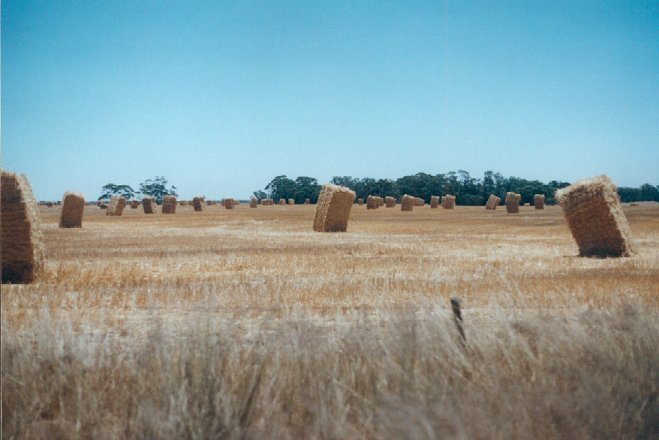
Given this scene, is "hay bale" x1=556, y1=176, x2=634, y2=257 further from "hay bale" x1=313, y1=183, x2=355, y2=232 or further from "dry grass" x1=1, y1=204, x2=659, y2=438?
"hay bale" x1=313, y1=183, x2=355, y2=232

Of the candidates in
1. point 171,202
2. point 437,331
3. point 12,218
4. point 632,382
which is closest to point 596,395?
point 632,382

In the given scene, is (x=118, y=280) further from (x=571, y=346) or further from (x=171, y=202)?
(x=171, y=202)

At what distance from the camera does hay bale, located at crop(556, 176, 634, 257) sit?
13.0 meters

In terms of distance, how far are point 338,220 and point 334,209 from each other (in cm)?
51

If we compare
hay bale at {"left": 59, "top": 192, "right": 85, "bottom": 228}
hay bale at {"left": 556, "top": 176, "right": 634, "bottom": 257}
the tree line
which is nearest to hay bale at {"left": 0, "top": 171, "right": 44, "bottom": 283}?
hay bale at {"left": 556, "top": 176, "right": 634, "bottom": 257}

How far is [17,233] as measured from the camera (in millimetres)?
8859

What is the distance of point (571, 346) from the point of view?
435 centimetres

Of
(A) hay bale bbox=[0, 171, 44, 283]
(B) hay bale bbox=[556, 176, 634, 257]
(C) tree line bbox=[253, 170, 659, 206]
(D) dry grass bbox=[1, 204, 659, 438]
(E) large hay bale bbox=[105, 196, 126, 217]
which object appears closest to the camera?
(D) dry grass bbox=[1, 204, 659, 438]

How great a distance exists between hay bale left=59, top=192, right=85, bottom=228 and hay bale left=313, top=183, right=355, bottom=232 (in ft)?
36.8

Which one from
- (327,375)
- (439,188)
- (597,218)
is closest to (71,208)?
(597,218)

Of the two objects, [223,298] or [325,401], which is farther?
[223,298]

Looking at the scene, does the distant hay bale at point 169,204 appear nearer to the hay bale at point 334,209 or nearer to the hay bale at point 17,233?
the hay bale at point 334,209

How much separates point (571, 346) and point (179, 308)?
368 centimetres

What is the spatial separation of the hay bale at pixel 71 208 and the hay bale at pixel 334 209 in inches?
441
